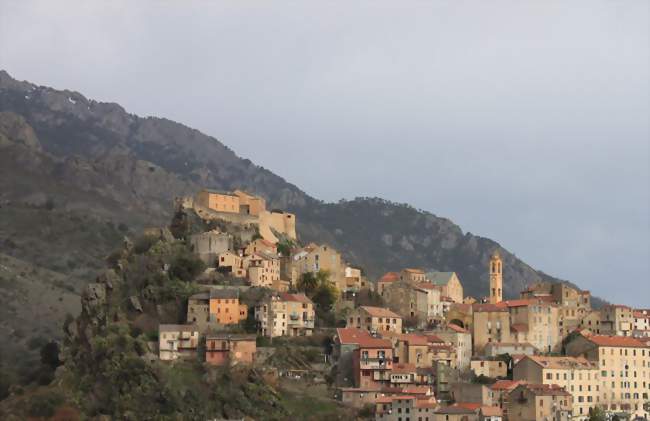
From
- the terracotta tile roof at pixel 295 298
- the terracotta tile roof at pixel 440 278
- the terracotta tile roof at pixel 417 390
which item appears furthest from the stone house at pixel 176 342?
the terracotta tile roof at pixel 440 278

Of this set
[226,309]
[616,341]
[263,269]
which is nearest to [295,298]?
[226,309]

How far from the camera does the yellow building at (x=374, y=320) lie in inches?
3853

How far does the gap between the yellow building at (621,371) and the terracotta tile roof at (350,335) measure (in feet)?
58.0

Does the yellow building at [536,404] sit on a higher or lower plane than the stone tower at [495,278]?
lower

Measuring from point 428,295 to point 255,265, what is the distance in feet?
53.0

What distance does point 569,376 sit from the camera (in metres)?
93.6

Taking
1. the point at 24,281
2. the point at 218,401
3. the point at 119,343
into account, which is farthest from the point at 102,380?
the point at 24,281

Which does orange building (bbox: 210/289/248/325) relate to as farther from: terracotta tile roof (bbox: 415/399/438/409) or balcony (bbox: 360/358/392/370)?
terracotta tile roof (bbox: 415/399/438/409)

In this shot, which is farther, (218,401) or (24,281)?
(24,281)

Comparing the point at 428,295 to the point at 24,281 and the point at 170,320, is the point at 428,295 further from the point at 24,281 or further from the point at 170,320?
the point at 24,281

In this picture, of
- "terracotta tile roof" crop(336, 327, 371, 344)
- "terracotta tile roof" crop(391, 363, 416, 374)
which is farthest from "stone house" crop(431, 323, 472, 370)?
"terracotta tile roof" crop(336, 327, 371, 344)

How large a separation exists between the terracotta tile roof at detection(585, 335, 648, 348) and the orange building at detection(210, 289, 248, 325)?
27.2 meters

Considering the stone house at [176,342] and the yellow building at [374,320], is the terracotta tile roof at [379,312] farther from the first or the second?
the stone house at [176,342]

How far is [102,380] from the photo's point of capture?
299 ft
